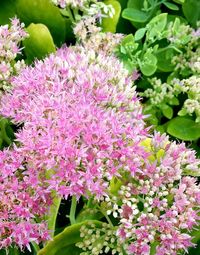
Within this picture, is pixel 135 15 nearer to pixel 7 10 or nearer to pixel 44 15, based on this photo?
pixel 44 15

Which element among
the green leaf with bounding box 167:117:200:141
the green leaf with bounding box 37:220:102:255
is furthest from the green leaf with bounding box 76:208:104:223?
the green leaf with bounding box 167:117:200:141

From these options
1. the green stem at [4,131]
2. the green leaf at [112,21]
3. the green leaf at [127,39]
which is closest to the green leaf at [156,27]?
the green leaf at [127,39]

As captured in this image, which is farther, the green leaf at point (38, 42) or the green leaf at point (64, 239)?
the green leaf at point (38, 42)

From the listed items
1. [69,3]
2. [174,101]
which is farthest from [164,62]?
[69,3]

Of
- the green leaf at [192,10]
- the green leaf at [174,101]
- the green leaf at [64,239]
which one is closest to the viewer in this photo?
the green leaf at [64,239]

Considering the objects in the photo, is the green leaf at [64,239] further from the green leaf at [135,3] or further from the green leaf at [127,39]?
the green leaf at [135,3]

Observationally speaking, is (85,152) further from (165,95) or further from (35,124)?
(165,95)

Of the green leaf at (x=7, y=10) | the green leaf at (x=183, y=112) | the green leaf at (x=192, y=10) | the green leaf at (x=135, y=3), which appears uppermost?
the green leaf at (x=7, y=10)
